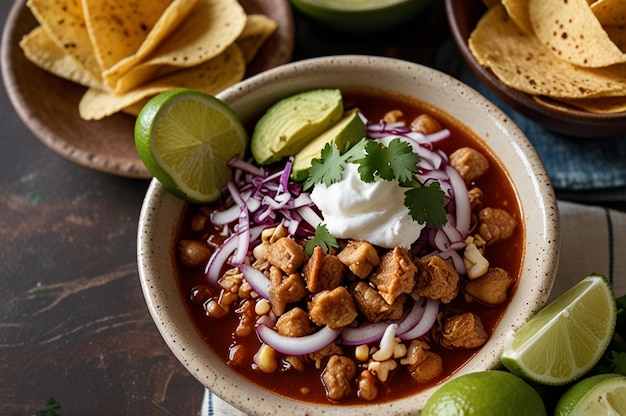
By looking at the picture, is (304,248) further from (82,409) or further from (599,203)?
(599,203)

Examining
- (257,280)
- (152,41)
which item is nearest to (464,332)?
(257,280)

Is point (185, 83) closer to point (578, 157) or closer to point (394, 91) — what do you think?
point (394, 91)

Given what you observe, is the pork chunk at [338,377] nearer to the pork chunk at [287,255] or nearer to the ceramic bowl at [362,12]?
the pork chunk at [287,255]

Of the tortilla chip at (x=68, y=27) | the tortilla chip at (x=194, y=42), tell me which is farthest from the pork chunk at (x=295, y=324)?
the tortilla chip at (x=68, y=27)

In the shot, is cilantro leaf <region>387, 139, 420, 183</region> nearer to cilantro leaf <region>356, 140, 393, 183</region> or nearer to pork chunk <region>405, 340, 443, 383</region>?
cilantro leaf <region>356, 140, 393, 183</region>

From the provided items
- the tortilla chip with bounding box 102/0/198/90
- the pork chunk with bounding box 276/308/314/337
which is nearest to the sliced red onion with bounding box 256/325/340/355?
the pork chunk with bounding box 276/308/314/337

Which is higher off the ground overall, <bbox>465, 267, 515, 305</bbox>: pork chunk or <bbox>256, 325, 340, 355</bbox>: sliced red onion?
<bbox>465, 267, 515, 305</bbox>: pork chunk
